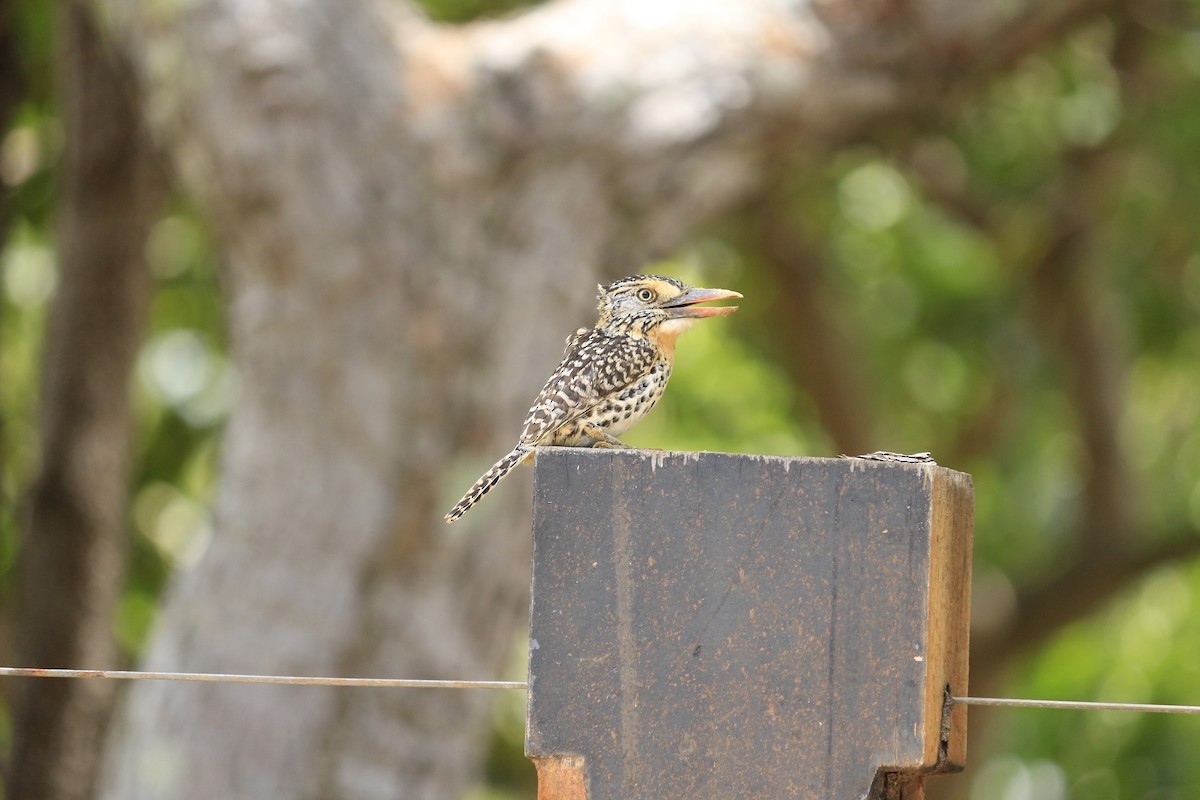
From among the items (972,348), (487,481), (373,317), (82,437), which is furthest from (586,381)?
(972,348)

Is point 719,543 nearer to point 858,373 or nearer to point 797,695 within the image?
point 797,695

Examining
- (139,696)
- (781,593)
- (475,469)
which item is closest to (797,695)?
(781,593)

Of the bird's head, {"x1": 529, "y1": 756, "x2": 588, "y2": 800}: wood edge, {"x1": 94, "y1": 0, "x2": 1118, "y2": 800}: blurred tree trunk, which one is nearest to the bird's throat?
the bird's head

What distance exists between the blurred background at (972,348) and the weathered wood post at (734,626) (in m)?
5.46

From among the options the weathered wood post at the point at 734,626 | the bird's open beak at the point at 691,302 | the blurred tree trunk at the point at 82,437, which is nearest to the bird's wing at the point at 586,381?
the bird's open beak at the point at 691,302

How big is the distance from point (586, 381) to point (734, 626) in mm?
766

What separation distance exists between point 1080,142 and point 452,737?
18.3 feet

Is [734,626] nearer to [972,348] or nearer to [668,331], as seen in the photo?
[668,331]

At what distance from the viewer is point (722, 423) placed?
11586 mm

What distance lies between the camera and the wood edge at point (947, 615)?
7.66 feet

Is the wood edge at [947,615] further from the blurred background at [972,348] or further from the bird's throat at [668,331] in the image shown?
the blurred background at [972,348]

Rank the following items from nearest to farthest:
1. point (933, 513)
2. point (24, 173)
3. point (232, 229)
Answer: point (933, 513) → point (232, 229) → point (24, 173)

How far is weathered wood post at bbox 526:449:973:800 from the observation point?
2.31 metres

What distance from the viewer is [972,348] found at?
11.2 meters
